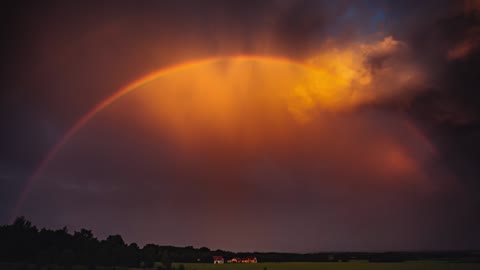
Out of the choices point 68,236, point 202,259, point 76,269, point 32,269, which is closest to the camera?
point 32,269

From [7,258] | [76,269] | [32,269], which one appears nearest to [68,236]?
[7,258]

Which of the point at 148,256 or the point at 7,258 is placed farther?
the point at 148,256

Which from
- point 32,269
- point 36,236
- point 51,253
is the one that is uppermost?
point 36,236

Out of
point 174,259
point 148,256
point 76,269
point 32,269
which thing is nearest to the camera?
point 32,269

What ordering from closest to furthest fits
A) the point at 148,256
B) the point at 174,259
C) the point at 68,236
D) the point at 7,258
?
1. the point at 7,258
2. the point at 148,256
3. the point at 68,236
4. the point at 174,259

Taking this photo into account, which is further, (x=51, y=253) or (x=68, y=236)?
(x=68, y=236)

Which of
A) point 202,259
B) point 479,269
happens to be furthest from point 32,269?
point 479,269

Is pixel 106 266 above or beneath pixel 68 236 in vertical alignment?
beneath

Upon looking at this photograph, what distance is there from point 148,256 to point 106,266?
13658mm

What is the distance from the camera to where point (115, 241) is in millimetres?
149750

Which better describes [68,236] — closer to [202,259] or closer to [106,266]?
[106,266]

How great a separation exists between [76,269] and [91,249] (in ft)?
61.5

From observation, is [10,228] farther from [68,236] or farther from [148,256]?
[148,256]

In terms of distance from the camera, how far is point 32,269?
9581 centimetres
